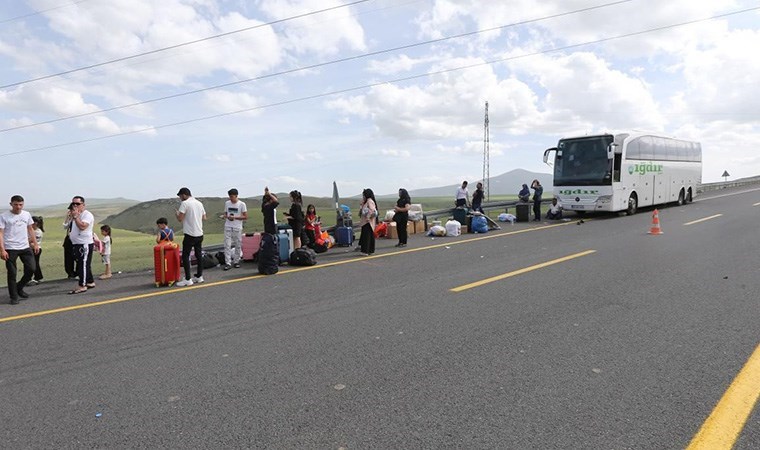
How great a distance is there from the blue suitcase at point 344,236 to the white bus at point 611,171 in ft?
36.8

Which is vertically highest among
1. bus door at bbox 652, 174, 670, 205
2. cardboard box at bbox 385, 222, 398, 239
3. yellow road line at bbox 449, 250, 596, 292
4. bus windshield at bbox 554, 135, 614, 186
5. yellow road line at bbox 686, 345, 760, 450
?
bus windshield at bbox 554, 135, 614, 186

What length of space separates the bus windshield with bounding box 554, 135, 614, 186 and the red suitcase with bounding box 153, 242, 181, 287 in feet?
55.7

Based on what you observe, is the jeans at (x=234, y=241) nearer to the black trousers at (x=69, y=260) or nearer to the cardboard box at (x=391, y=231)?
the black trousers at (x=69, y=260)

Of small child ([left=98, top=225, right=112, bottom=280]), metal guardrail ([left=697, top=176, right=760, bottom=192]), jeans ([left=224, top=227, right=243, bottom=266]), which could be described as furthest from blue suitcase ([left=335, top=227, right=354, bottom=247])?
metal guardrail ([left=697, top=176, right=760, bottom=192])

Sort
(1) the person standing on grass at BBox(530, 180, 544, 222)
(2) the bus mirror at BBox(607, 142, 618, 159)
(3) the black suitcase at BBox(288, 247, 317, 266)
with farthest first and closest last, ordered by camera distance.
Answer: (1) the person standing on grass at BBox(530, 180, 544, 222) < (2) the bus mirror at BBox(607, 142, 618, 159) < (3) the black suitcase at BBox(288, 247, 317, 266)

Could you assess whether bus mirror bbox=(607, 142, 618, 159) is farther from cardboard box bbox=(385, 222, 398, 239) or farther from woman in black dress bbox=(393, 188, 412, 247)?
woman in black dress bbox=(393, 188, 412, 247)

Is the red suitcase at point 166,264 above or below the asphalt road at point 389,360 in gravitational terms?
above

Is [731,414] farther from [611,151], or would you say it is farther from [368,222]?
[611,151]

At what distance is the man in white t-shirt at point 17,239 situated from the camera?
7.56 metres

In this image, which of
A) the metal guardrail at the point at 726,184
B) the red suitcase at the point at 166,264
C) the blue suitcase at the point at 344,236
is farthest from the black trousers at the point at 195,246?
the metal guardrail at the point at 726,184

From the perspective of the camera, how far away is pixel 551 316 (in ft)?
18.1

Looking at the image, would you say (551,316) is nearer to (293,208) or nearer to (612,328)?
(612,328)

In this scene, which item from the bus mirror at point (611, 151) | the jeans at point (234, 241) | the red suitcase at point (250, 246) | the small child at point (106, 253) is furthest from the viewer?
the bus mirror at point (611, 151)

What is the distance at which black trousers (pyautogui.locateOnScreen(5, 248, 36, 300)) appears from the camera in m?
7.29
